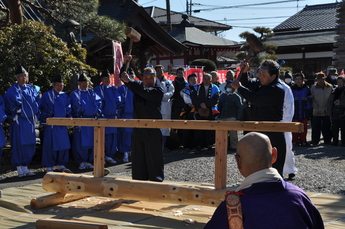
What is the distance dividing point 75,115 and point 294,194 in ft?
24.9

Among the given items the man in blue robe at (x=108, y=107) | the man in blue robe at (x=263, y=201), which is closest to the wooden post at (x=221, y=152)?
the man in blue robe at (x=263, y=201)

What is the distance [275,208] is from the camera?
2393 millimetres

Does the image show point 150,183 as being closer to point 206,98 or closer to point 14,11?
point 206,98

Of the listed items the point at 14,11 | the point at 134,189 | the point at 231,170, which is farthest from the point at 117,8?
the point at 134,189

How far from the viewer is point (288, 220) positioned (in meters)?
2.37

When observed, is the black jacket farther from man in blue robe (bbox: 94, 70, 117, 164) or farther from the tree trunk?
the tree trunk

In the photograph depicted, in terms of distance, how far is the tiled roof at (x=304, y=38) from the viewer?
93.7 ft

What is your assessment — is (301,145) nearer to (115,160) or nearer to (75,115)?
(115,160)

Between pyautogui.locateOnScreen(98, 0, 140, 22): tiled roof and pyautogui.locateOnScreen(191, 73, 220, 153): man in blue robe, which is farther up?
pyautogui.locateOnScreen(98, 0, 140, 22): tiled roof

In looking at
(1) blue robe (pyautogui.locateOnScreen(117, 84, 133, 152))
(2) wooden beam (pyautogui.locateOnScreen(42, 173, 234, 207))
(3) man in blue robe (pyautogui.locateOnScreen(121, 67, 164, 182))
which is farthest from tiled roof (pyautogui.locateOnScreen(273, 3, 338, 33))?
(2) wooden beam (pyautogui.locateOnScreen(42, 173, 234, 207))

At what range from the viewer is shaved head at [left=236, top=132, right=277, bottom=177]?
2549 millimetres

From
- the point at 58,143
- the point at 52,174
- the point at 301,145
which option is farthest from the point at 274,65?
the point at 301,145

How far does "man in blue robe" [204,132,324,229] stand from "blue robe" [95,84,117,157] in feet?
25.9

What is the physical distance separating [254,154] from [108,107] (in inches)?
314
